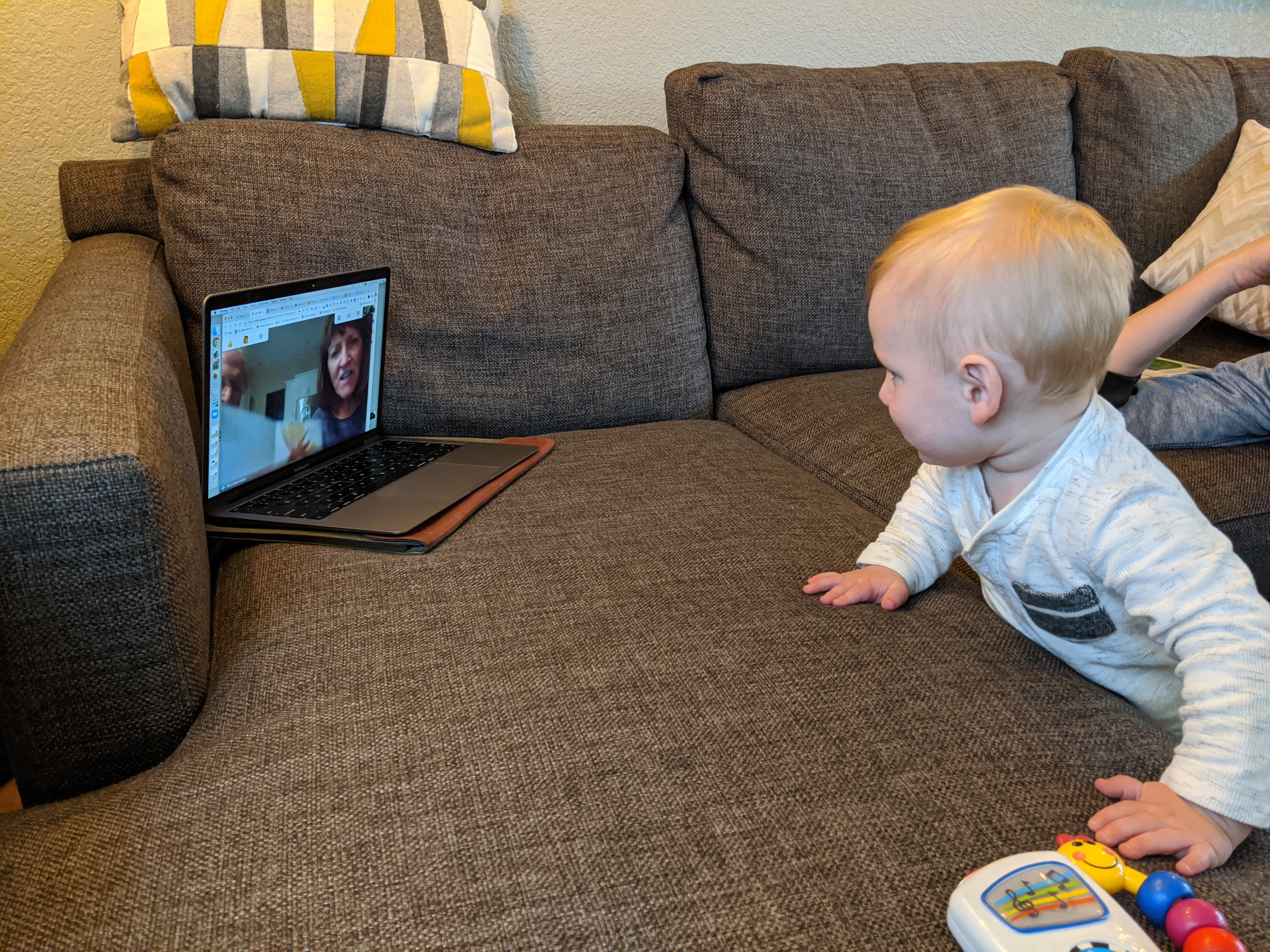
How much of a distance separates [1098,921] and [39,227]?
5.54 feet

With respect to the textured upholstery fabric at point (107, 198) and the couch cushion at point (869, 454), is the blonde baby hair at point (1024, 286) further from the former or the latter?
the textured upholstery fabric at point (107, 198)

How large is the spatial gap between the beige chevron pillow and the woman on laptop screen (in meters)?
1.34

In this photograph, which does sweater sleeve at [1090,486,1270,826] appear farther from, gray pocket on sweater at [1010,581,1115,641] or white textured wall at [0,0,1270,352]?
white textured wall at [0,0,1270,352]

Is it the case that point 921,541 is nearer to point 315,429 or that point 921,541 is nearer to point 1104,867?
point 1104,867

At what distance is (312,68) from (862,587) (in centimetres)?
104

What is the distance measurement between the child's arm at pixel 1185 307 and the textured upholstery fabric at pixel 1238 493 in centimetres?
14

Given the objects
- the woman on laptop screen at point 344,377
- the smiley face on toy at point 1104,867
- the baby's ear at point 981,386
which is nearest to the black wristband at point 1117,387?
the baby's ear at point 981,386

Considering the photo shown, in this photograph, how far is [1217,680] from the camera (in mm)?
677

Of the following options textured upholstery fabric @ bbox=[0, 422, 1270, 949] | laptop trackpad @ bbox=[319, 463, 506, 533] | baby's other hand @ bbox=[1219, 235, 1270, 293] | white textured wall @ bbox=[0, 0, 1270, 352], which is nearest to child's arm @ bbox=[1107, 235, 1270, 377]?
baby's other hand @ bbox=[1219, 235, 1270, 293]

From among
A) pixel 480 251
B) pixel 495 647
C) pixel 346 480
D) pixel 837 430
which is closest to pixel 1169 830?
pixel 495 647

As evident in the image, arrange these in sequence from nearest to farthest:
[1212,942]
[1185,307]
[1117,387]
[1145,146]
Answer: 1. [1212,942]
2. [1185,307]
3. [1117,387]
4. [1145,146]

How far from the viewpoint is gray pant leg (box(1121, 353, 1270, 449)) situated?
1.21m

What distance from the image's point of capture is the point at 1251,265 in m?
1.02

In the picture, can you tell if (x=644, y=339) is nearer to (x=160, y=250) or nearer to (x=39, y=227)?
(x=160, y=250)
